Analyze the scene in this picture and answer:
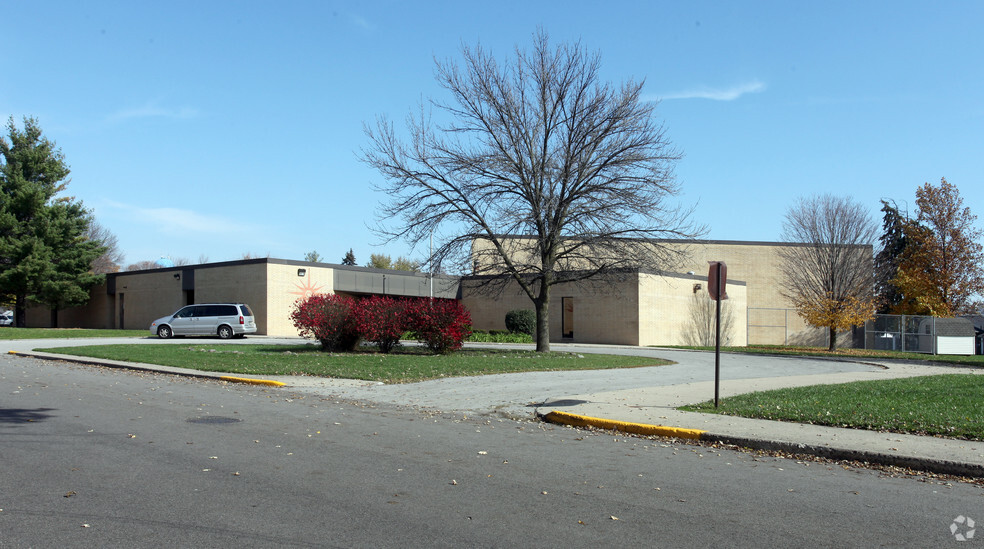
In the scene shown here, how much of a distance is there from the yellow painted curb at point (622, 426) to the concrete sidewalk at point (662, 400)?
0.02 meters

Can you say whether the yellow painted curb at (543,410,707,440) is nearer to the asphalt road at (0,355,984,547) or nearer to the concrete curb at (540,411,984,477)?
the concrete curb at (540,411,984,477)

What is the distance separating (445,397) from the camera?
13234 millimetres

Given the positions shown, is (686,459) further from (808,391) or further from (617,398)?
(808,391)

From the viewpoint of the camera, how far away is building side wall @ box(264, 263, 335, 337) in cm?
3931

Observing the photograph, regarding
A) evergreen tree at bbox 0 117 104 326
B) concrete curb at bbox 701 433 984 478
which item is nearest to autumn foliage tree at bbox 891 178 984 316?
concrete curb at bbox 701 433 984 478

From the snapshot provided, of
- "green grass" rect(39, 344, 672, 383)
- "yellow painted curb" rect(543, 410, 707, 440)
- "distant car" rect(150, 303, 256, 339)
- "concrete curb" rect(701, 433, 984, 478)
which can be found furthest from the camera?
"distant car" rect(150, 303, 256, 339)

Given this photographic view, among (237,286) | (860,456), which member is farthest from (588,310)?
(860,456)

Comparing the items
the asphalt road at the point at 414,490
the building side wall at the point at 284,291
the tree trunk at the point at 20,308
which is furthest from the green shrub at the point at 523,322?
the tree trunk at the point at 20,308

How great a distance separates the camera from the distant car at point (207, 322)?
3431cm

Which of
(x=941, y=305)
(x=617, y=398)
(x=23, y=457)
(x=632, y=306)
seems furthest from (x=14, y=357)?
(x=941, y=305)

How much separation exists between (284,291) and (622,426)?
33.1 meters

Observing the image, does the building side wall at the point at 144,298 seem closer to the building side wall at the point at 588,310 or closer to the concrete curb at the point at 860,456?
the building side wall at the point at 588,310

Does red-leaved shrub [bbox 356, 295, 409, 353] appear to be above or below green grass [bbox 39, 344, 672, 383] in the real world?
above

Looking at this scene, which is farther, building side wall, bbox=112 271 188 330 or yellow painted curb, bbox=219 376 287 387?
building side wall, bbox=112 271 188 330
